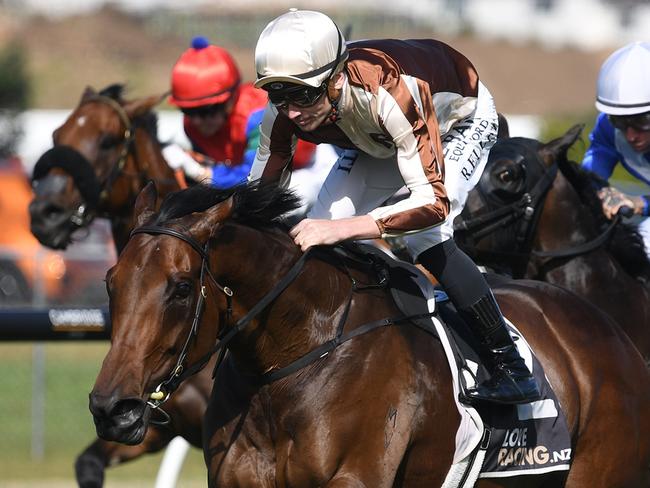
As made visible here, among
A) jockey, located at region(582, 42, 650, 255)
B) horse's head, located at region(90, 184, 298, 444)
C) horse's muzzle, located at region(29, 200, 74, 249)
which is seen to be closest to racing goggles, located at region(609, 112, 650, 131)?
jockey, located at region(582, 42, 650, 255)

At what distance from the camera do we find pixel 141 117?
6.92m

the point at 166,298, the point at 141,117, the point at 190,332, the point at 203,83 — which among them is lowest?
the point at 141,117

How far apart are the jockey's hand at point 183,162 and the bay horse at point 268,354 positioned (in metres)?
2.80

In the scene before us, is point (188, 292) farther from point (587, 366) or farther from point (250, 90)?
point (250, 90)

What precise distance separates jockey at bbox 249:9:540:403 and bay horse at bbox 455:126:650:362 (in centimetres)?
101

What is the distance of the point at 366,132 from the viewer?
4133mm

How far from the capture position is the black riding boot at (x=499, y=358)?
4211 mm

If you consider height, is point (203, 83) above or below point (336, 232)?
below

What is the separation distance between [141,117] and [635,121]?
9.21ft

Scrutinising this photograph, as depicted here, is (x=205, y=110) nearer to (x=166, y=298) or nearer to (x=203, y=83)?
(x=203, y=83)

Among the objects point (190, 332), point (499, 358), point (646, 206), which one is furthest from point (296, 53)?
point (646, 206)

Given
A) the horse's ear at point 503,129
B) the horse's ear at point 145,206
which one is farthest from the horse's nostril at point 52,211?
the horse's ear at point 145,206

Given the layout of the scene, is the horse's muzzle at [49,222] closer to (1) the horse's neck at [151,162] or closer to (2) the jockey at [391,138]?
(1) the horse's neck at [151,162]

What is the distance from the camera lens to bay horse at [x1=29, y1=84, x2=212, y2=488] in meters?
6.65
